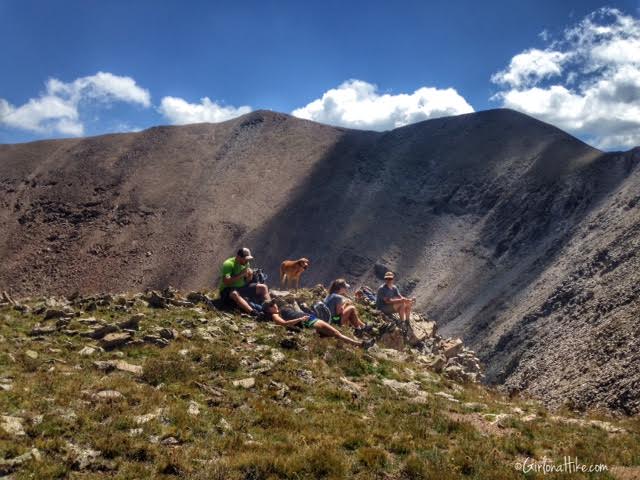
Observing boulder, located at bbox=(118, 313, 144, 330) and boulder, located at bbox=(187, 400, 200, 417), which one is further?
boulder, located at bbox=(118, 313, 144, 330)

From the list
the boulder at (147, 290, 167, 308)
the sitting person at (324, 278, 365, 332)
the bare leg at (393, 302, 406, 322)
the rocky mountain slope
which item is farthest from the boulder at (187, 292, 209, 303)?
the rocky mountain slope

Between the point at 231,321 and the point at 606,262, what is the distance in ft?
63.6

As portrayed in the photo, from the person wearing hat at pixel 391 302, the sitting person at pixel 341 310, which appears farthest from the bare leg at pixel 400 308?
the sitting person at pixel 341 310

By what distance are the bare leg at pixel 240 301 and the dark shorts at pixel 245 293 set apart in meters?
0.17

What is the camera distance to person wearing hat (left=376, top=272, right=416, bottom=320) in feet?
58.3

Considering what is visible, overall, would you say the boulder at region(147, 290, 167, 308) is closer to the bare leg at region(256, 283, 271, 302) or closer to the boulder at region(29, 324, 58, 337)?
the bare leg at region(256, 283, 271, 302)

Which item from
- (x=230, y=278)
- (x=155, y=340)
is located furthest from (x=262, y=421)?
(x=230, y=278)

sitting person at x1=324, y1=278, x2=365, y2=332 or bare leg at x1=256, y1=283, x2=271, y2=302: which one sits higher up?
bare leg at x1=256, y1=283, x2=271, y2=302

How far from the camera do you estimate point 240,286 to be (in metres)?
14.4

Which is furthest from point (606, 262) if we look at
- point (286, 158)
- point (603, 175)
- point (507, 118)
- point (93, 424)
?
point (286, 158)

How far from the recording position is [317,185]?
191ft

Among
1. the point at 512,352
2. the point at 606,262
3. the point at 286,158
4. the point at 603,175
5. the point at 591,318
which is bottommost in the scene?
the point at 512,352

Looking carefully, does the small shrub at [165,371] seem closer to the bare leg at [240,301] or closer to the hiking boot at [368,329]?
the bare leg at [240,301]

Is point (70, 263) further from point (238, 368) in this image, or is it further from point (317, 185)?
point (238, 368)
